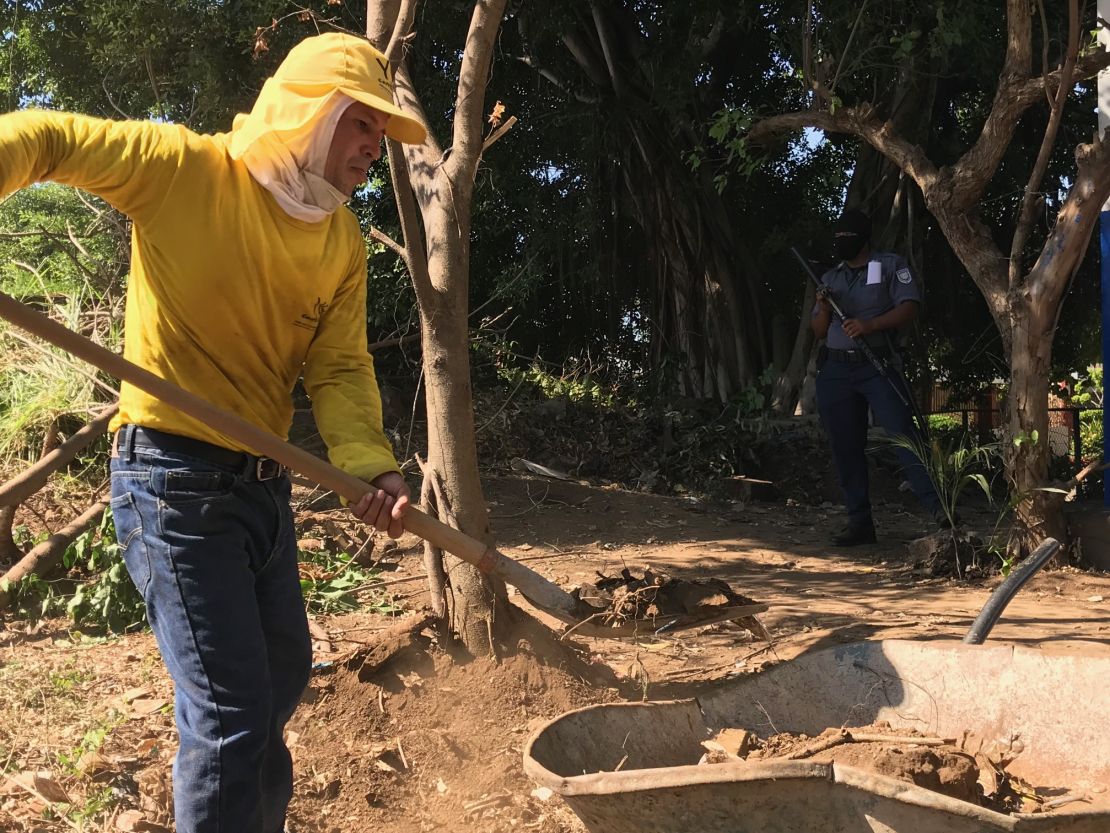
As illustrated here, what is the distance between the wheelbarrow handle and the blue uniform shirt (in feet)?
15.7

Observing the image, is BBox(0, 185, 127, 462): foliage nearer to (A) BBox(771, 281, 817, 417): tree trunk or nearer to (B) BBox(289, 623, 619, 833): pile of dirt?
(B) BBox(289, 623, 619, 833): pile of dirt

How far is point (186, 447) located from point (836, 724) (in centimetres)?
190

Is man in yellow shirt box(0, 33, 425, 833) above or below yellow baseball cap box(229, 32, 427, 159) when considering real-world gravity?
below

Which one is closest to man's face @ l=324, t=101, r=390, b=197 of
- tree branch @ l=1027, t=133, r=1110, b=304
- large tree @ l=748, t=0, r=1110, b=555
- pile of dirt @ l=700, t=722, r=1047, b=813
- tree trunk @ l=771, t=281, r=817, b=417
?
pile of dirt @ l=700, t=722, r=1047, b=813

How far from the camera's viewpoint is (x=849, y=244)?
22.9 feet

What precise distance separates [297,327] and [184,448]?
0.41 metres

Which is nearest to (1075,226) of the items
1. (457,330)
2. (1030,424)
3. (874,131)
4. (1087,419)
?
(1030,424)

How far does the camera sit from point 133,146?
2.21m

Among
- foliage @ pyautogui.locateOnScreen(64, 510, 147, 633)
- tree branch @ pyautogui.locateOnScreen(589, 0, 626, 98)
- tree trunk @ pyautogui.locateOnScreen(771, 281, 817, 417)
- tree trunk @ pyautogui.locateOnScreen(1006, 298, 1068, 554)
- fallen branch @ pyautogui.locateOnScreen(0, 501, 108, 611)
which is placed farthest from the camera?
tree trunk @ pyautogui.locateOnScreen(771, 281, 817, 417)

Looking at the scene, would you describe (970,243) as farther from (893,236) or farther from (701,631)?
(893,236)

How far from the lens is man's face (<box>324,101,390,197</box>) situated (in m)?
2.40

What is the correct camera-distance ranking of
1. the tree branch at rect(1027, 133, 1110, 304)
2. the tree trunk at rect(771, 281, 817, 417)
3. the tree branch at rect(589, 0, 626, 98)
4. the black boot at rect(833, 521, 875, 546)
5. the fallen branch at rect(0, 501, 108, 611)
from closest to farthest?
the fallen branch at rect(0, 501, 108, 611) < the tree branch at rect(1027, 133, 1110, 304) < the black boot at rect(833, 521, 875, 546) < the tree branch at rect(589, 0, 626, 98) < the tree trunk at rect(771, 281, 817, 417)

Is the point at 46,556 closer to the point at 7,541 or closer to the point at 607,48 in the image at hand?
the point at 7,541

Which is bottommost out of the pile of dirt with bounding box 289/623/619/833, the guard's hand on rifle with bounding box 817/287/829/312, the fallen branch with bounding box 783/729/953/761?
the pile of dirt with bounding box 289/623/619/833
